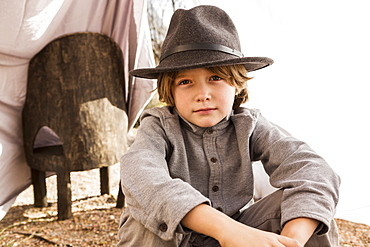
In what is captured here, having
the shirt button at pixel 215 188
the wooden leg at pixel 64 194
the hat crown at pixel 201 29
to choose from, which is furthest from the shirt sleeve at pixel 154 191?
the wooden leg at pixel 64 194

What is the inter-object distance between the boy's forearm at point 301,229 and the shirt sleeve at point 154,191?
0.26m

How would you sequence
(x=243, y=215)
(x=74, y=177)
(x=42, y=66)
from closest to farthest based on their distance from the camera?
(x=243, y=215), (x=42, y=66), (x=74, y=177)

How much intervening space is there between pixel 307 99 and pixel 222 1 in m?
0.77

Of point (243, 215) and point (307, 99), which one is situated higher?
point (307, 99)

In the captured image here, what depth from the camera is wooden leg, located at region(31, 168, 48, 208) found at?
2.75 m

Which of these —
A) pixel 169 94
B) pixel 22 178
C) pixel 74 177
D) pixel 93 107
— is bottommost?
pixel 74 177

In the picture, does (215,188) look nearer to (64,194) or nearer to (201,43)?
(201,43)

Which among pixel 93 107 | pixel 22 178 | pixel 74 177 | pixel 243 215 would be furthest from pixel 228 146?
pixel 74 177

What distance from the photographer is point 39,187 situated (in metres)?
2.79

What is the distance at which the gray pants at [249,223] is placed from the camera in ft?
4.80

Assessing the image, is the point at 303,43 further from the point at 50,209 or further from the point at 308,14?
the point at 50,209

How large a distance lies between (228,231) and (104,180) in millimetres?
1926

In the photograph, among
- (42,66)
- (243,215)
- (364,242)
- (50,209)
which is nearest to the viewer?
(243,215)

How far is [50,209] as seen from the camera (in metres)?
2.86
